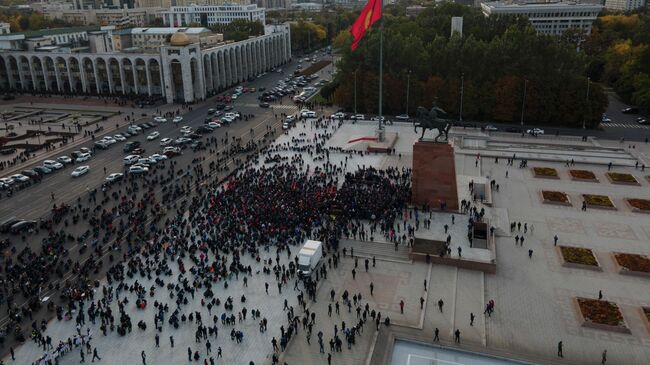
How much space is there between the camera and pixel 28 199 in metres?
45.3

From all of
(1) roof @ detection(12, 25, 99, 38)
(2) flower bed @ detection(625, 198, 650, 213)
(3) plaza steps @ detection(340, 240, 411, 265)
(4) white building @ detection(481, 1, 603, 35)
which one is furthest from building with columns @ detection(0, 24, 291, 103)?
(4) white building @ detection(481, 1, 603, 35)

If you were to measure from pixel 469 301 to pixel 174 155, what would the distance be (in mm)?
37490

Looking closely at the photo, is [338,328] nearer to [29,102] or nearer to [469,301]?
[469,301]

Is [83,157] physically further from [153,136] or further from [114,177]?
[114,177]

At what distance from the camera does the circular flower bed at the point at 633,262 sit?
3134 centimetres

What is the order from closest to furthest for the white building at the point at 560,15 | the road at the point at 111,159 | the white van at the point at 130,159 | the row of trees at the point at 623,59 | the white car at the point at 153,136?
1. the road at the point at 111,159
2. the white van at the point at 130,159
3. the white car at the point at 153,136
4. the row of trees at the point at 623,59
5. the white building at the point at 560,15

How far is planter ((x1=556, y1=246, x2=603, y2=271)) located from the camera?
32.0m

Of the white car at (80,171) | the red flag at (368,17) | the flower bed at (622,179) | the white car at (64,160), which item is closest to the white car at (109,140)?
the white car at (64,160)

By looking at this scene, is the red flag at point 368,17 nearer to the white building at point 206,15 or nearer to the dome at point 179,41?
the dome at point 179,41

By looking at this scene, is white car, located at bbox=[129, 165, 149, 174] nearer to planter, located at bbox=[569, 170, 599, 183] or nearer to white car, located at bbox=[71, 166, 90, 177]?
white car, located at bbox=[71, 166, 90, 177]

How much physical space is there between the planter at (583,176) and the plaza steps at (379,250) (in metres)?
21.9

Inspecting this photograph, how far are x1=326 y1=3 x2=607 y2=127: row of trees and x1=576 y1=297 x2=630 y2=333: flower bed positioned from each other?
34.1m

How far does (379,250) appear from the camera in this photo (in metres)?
34.5

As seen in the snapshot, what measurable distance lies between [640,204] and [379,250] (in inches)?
880
